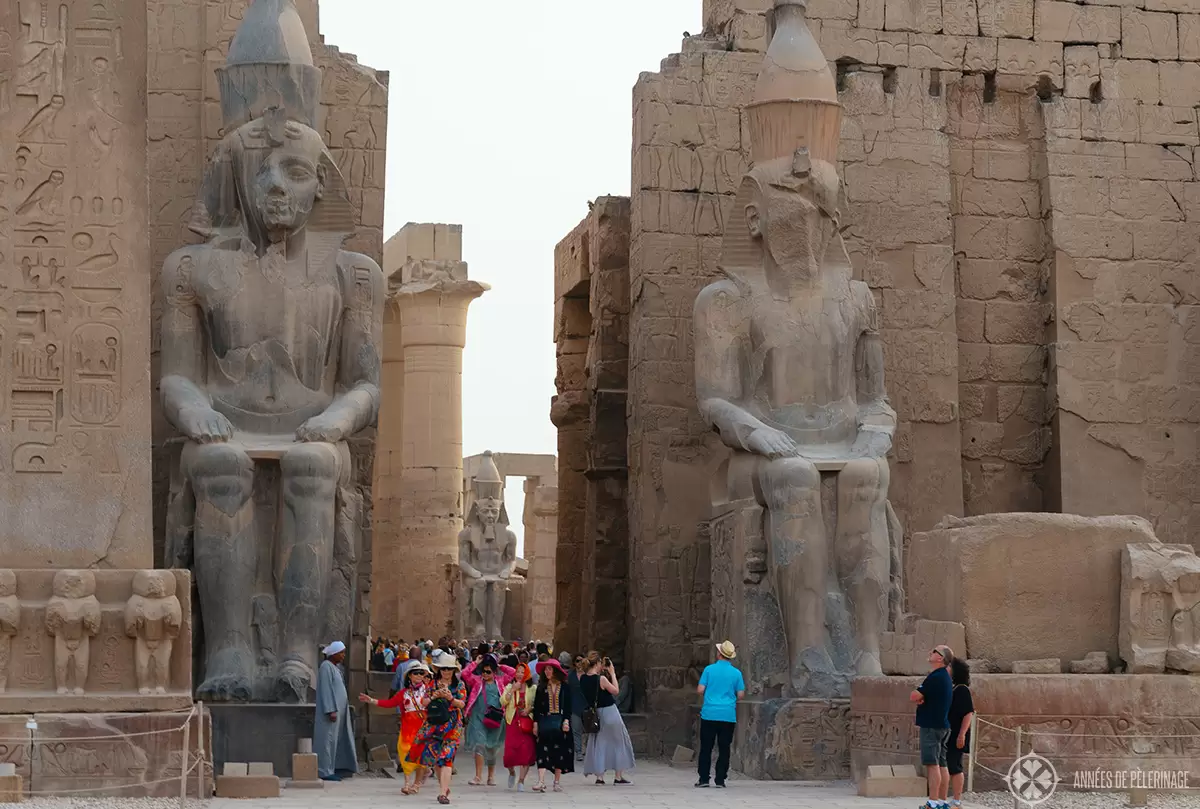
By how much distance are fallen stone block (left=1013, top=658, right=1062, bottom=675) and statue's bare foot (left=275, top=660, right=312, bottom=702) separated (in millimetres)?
3557

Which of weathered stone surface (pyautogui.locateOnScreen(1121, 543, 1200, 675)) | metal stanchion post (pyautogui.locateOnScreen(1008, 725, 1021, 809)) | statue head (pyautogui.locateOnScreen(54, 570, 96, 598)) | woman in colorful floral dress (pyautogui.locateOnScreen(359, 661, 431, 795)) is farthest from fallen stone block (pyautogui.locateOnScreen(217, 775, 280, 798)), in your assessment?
weathered stone surface (pyautogui.locateOnScreen(1121, 543, 1200, 675))

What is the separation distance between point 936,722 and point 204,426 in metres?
4.32

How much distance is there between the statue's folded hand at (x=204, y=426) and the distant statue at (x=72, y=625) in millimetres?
2096

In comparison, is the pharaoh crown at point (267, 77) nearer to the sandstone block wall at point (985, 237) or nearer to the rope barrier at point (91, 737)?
the sandstone block wall at point (985, 237)

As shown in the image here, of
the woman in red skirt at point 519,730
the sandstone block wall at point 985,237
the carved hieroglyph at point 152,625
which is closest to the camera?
the carved hieroglyph at point 152,625

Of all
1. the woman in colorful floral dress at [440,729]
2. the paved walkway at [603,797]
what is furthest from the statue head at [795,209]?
the woman in colorful floral dress at [440,729]

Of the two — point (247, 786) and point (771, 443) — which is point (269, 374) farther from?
point (247, 786)

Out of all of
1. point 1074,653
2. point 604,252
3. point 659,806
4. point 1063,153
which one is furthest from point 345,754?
point 1063,153

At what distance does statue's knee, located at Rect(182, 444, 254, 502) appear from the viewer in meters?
11.1

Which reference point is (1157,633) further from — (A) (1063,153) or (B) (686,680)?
(A) (1063,153)

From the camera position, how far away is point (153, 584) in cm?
923

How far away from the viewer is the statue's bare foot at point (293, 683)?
11.0 m

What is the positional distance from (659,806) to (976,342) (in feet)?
19.8
